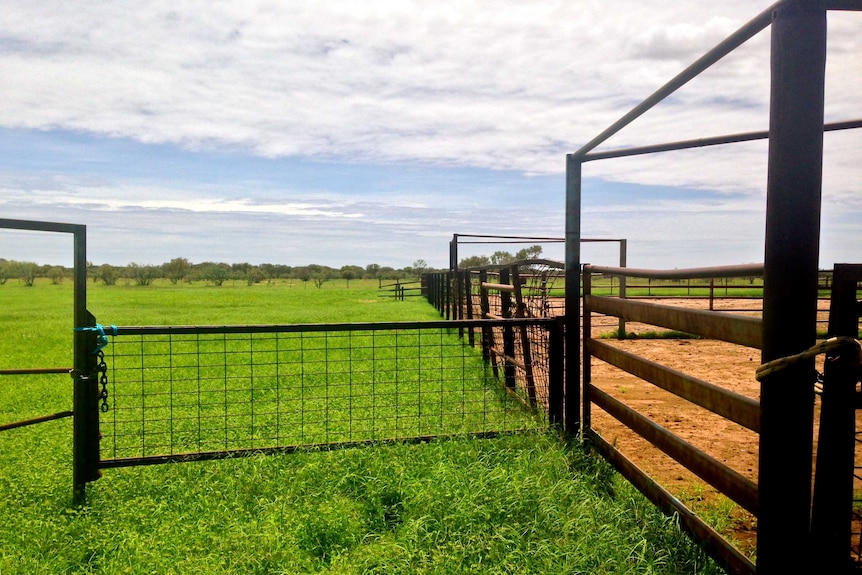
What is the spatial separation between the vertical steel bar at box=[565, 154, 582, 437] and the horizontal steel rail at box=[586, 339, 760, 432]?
18.7 inches

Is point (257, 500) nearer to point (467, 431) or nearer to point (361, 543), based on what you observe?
point (361, 543)

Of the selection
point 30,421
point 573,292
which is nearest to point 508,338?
point 573,292

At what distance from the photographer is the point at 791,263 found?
6.56ft

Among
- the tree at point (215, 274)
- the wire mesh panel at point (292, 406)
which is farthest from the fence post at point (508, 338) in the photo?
the tree at point (215, 274)

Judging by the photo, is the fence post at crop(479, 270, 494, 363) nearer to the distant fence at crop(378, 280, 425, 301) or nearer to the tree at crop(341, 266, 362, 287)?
the distant fence at crop(378, 280, 425, 301)

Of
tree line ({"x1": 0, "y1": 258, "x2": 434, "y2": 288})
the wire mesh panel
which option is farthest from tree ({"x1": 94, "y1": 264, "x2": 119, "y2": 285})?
the wire mesh panel

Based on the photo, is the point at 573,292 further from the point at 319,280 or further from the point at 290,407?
the point at 319,280

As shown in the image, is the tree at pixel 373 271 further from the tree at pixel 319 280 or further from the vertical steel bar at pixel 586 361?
the vertical steel bar at pixel 586 361

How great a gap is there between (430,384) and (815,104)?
17.7 ft

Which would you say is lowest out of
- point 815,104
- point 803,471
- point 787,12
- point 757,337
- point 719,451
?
point 719,451

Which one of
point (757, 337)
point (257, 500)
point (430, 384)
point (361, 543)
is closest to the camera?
point (757, 337)

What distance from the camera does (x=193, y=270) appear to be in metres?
74.6

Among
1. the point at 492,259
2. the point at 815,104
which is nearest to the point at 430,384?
the point at 815,104

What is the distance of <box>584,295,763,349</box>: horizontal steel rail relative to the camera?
7.68ft
